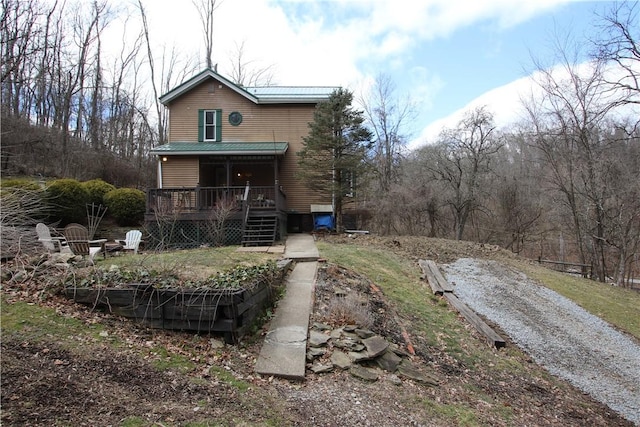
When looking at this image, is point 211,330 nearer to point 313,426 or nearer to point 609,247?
point 313,426

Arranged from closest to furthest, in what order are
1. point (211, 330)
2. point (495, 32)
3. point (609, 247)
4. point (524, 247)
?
point (211, 330) < point (495, 32) < point (609, 247) < point (524, 247)

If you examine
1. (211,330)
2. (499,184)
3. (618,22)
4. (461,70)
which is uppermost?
(618,22)

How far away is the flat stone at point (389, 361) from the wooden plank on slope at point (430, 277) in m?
4.30

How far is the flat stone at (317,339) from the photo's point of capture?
4.73 metres

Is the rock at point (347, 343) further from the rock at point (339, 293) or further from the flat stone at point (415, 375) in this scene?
the rock at point (339, 293)

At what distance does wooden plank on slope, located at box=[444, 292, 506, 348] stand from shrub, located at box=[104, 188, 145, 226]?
42.2ft

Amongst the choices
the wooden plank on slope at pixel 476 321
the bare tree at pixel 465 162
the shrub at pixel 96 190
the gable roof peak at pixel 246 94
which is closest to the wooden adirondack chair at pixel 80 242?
the shrub at pixel 96 190

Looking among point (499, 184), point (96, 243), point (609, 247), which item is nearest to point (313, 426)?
point (96, 243)

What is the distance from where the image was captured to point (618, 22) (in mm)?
13695

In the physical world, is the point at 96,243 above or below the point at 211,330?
above

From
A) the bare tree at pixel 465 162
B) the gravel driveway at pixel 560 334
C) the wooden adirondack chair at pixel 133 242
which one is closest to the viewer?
the gravel driveway at pixel 560 334

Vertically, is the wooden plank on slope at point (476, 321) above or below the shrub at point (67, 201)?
below

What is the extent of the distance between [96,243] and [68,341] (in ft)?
23.5

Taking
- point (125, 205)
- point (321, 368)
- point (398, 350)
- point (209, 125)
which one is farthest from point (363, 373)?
point (209, 125)
